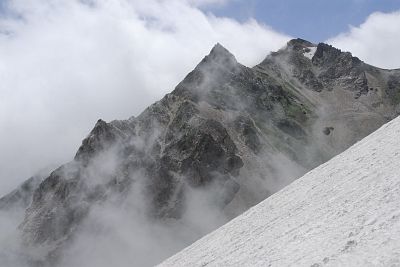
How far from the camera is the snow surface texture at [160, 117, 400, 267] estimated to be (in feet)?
50.9

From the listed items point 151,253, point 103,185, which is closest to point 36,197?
point 103,185

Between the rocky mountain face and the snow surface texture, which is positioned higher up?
the rocky mountain face

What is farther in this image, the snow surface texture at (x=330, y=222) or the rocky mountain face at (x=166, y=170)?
the rocky mountain face at (x=166, y=170)

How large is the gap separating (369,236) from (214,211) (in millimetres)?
151390

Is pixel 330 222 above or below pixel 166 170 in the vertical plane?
below

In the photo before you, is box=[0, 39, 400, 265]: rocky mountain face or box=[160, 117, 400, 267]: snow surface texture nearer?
box=[160, 117, 400, 267]: snow surface texture

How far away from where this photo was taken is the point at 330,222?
1933cm

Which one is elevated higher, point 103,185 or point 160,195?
point 103,185

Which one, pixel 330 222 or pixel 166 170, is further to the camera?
pixel 166 170

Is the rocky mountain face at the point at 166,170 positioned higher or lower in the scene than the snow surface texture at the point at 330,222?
higher

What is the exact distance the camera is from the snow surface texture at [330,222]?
50.9ft

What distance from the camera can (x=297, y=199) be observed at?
2734 cm

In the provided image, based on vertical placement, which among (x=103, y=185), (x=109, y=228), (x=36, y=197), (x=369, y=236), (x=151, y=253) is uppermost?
(x=36, y=197)

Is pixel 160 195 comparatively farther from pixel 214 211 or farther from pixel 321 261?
pixel 321 261
